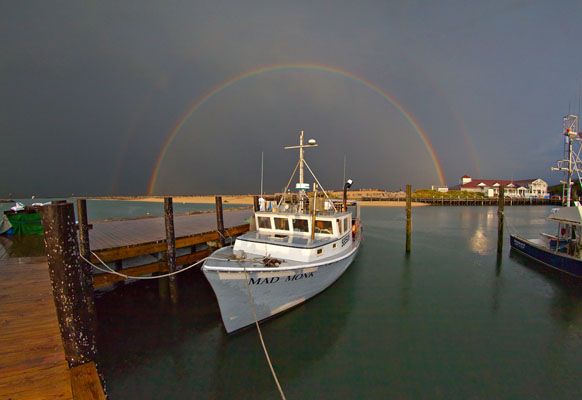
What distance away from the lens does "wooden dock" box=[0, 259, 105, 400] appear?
301 centimetres

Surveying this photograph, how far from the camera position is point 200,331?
871cm

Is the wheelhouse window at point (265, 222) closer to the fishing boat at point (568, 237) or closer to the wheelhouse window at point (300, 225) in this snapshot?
the wheelhouse window at point (300, 225)

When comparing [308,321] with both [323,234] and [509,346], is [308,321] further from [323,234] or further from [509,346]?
[509,346]

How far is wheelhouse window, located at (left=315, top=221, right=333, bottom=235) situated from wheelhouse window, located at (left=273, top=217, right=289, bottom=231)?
1.34 m

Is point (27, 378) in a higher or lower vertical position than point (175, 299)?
higher

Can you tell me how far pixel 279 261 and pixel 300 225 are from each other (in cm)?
305

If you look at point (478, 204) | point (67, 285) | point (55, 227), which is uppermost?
point (55, 227)

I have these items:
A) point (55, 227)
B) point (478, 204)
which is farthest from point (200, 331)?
point (478, 204)

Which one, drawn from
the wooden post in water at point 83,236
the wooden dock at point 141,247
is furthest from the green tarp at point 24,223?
the wooden post in water at point 83,236

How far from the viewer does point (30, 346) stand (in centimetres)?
387

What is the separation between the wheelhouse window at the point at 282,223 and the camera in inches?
436

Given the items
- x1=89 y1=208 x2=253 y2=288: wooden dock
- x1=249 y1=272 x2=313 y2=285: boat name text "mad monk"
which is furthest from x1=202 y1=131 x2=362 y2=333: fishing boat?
x1=89 y1=208 x2=253 y2=288: wooden dock

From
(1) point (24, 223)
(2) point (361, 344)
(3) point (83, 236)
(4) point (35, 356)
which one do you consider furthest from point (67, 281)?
(1) point (24, 223)

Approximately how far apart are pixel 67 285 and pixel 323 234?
342 inches
